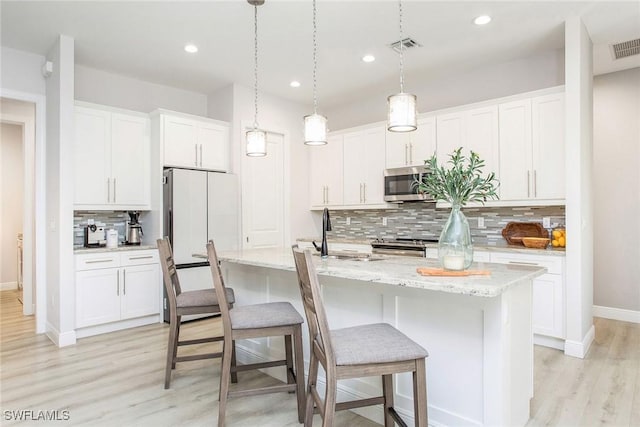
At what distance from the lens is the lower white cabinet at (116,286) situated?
152 inches

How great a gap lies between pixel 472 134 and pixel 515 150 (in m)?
0.48

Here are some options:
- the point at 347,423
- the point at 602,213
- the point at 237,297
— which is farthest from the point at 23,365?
the point at 602,213

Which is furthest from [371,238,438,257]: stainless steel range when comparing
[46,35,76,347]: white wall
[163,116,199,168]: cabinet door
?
[46,35,76,347]: white wall

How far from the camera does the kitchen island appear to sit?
1.74 metres

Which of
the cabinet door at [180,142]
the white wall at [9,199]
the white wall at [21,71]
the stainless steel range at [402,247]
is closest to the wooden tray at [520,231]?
the stainless steel range at [402,247]

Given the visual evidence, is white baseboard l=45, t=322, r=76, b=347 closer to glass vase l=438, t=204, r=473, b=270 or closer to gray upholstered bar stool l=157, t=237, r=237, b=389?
gray upholstered bar stool l=157, t=237, r=237, b=389

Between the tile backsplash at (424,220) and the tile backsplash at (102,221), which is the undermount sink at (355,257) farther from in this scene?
the tile backsplash at (102,221)

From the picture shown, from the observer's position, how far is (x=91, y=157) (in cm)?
412

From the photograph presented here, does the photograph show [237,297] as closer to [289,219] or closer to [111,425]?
[111,425]

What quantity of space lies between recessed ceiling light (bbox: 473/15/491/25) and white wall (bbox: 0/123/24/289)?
701cm

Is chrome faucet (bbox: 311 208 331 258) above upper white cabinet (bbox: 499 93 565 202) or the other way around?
the other way around

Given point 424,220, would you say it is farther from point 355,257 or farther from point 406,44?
point 355,257

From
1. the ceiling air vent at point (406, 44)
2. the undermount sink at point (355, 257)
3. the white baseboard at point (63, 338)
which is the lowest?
the white baseboard at point (63, 338)

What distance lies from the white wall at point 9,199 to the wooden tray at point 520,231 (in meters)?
7.34
